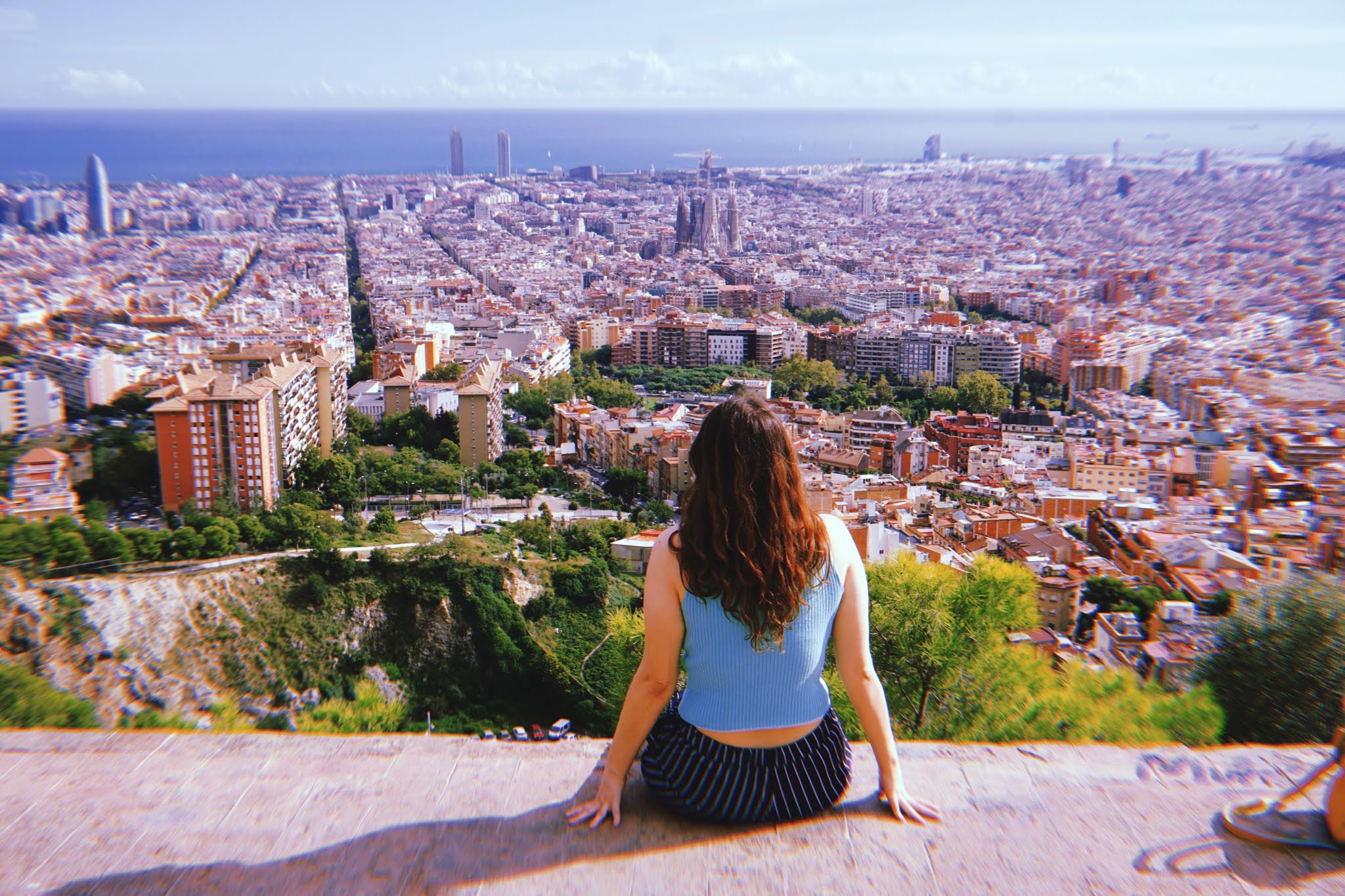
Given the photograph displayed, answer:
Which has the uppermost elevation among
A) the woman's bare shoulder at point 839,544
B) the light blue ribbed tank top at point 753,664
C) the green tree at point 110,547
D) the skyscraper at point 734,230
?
the skyscraper at point 734,230

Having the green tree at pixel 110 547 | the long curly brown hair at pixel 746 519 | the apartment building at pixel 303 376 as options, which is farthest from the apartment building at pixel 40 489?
the long curly brown hair at pixel 746 519

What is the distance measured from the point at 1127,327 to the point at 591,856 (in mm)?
14658

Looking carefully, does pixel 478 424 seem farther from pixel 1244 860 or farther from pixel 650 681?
pixel 1244 860

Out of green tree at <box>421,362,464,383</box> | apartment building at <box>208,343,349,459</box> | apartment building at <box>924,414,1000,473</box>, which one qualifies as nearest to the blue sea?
apartment building at <box>924,414,1000,473</box>

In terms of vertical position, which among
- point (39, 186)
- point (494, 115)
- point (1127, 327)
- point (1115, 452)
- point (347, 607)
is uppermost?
point (494, 115)

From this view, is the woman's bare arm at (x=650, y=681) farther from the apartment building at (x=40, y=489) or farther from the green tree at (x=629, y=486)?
the green tree at (x=629, y=486)

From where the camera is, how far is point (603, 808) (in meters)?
0.68

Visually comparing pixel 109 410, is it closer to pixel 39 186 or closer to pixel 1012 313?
pixel 39 186

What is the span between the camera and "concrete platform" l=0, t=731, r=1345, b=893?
2.09 ft

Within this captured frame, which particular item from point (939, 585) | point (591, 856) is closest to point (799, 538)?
point (591, 856)

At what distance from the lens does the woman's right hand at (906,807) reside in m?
0.69

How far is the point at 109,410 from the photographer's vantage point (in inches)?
352

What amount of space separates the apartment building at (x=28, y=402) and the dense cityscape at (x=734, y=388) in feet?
0.15

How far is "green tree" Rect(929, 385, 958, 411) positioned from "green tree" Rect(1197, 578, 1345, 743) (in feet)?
38.6
